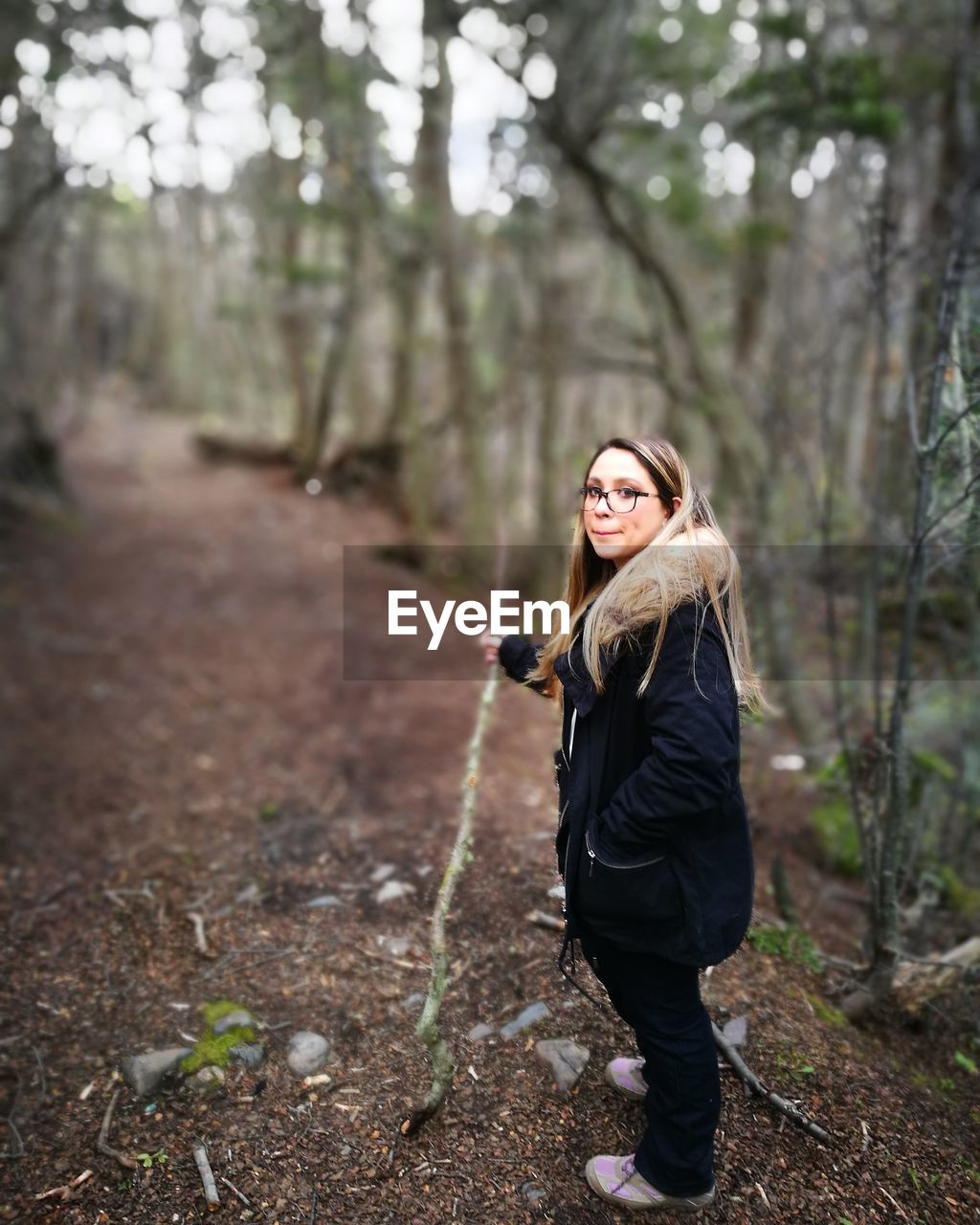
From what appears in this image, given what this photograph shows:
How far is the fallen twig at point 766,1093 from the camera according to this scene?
2500mm

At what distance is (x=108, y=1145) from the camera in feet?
8.39

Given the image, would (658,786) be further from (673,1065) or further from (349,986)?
(349,986)

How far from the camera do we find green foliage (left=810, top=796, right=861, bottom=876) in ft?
16.4

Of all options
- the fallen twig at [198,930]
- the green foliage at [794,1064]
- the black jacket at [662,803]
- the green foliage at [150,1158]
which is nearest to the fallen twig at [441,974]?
the black jacket at [662,803]

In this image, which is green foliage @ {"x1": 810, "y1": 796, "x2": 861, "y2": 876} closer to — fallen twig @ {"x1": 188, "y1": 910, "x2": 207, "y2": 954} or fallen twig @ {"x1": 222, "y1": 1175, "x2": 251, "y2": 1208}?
fallen twig @ {"x1": 188, "y1": 910, "x2": 207, "y2": 954}

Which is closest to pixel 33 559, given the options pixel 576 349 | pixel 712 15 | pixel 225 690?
pixel 225 690

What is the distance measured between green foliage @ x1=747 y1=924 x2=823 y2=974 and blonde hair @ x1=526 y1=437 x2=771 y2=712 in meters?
1.63

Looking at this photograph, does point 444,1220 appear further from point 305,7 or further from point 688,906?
point 305,7

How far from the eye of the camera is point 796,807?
5.77 metres

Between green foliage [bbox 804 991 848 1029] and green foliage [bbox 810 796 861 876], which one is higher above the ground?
green foliage [bbox 804 991 848 1029]

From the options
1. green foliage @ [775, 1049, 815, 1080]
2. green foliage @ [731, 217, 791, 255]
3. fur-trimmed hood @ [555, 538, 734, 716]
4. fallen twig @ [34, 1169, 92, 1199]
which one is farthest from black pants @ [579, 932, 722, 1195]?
green foliage @ [731, 217, 791, 255]

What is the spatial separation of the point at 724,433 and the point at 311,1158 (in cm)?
657

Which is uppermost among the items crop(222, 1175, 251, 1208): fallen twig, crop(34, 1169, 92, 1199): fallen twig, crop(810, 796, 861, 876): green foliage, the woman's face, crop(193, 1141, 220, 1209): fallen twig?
the woman's face

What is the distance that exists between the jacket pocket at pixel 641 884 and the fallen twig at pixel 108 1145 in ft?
5.74
